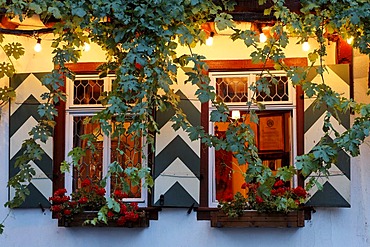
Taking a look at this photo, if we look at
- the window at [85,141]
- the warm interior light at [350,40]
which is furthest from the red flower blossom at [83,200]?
the warm interior light at [350,40]

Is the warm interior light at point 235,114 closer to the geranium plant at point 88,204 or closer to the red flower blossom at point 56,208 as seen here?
the geranium plant at point 88,204

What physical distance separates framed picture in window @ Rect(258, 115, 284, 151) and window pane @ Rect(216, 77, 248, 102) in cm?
31

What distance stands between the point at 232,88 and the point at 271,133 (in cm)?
54

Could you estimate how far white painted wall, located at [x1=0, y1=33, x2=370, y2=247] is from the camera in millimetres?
5781

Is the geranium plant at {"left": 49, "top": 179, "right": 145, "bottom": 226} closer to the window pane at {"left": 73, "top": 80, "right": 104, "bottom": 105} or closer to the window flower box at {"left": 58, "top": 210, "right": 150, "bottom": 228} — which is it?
the window flower box at {"left": 58, "top": 210, "right": 150, "bottom": 228}

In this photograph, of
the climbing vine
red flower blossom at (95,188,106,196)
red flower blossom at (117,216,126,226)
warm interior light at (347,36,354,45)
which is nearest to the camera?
the climbing vine

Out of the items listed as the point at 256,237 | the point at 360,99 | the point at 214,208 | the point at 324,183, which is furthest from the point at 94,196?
the point at 360,99

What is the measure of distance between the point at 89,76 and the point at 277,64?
188 centimetres

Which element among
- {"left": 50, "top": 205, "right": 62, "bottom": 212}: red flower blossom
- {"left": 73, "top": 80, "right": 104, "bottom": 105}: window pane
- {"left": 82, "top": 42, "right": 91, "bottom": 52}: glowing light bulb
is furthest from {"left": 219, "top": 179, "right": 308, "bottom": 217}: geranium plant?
{"left": 82, "top": 42, "right": 91, "bottom": 52}: glowing light bulb

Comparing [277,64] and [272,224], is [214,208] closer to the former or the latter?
[272,224]

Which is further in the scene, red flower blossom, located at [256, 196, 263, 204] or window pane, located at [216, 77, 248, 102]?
window pane, located at [216, 77, 248, 102]

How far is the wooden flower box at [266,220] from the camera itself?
5.63m

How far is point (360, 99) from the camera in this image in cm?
583

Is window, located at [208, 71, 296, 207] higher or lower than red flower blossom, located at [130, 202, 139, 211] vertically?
higher
